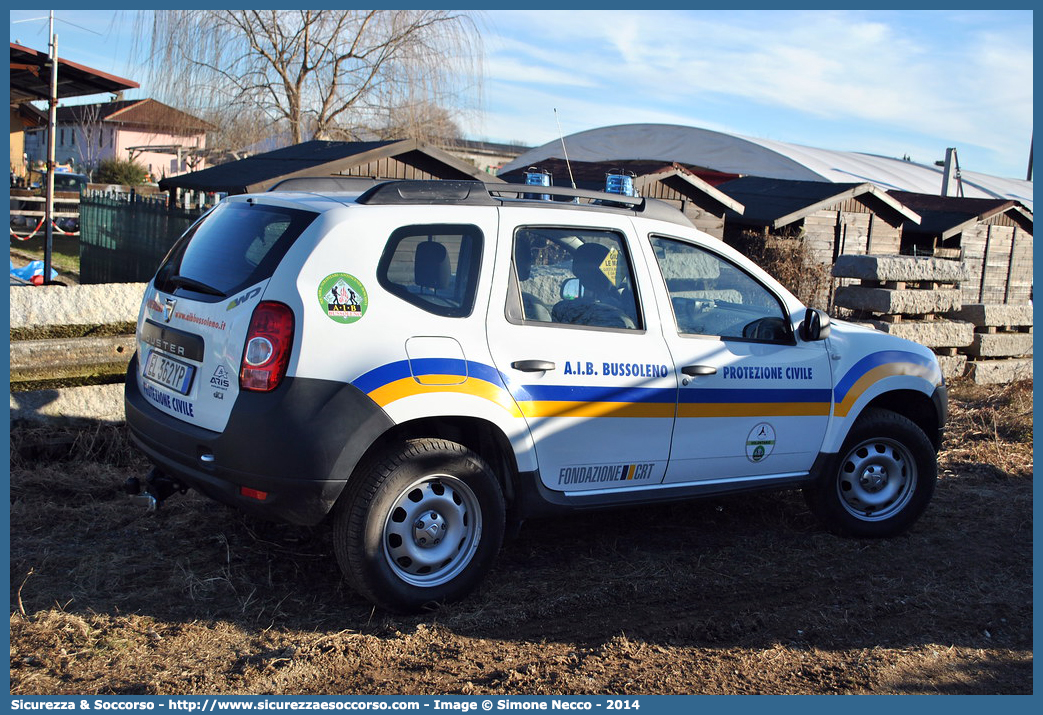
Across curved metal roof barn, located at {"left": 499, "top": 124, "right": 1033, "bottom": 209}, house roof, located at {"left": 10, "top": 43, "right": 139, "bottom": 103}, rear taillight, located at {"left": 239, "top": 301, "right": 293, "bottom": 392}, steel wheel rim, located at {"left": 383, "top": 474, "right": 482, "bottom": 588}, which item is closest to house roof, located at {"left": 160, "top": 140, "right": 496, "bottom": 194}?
house roof, located at {"left": 10, "top": 43, "right": 139, "bottom": 103}

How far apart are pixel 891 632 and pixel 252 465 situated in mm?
3059

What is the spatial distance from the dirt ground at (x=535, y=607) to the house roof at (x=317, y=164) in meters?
6.62

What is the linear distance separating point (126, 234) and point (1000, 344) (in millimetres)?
12954

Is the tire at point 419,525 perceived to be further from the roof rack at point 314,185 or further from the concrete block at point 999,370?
the concrete block at point 999,370

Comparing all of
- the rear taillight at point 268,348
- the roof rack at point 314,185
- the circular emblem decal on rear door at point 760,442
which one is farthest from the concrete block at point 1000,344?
the rear taillight at point 268,348

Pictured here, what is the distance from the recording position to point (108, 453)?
20.2 ft

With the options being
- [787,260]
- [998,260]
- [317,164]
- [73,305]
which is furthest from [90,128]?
[73,305]

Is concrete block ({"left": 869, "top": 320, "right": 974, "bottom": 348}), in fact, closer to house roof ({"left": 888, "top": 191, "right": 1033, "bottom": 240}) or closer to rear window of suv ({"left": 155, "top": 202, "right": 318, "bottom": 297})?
rear window of suv ({"left": 155, "top": 202, "right": 318, "bottom": 297})

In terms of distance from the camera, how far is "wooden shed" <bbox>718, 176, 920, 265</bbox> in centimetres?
1634

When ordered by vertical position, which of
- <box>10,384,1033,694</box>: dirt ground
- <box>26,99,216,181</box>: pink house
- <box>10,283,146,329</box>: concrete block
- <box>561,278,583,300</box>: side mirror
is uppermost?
<box>26,99,216,181</box>: pink house

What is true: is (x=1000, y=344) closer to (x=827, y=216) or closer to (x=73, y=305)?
(x=827, y=216)

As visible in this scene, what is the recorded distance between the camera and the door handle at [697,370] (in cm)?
476

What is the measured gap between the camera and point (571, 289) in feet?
15.2

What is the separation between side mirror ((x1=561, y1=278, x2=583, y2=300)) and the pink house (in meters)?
19.8
